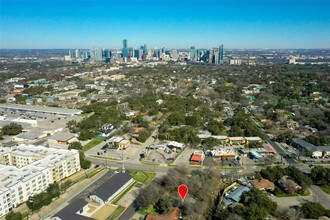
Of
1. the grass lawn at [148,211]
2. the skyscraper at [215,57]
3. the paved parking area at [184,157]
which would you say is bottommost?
the grass lawn at [148,211]

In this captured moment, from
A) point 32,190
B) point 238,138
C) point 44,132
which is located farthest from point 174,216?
point 44,132

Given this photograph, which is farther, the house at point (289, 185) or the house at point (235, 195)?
the house at point (289, 185)

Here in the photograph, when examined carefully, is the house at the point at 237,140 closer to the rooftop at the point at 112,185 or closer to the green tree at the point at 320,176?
the green tree at the point at 320,176

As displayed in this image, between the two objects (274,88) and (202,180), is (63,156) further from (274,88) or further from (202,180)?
(274,88)

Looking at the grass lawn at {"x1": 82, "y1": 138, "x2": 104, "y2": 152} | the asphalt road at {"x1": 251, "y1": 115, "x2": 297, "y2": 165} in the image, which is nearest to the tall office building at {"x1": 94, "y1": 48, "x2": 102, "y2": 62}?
the grass lawn at {"x1": 82, "y1": 138, "x2": 104, "y2": 152}

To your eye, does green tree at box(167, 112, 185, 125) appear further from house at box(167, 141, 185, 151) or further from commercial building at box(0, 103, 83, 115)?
commercial building at box(0, 103, 83, 115)

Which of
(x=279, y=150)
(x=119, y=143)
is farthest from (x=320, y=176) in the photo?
(x=119, y=143)

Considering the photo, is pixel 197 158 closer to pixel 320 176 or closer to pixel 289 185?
pixel 289 185

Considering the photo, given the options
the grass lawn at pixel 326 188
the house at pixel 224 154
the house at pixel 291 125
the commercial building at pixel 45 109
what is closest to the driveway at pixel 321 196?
the grass lawn at pixel 326 188
